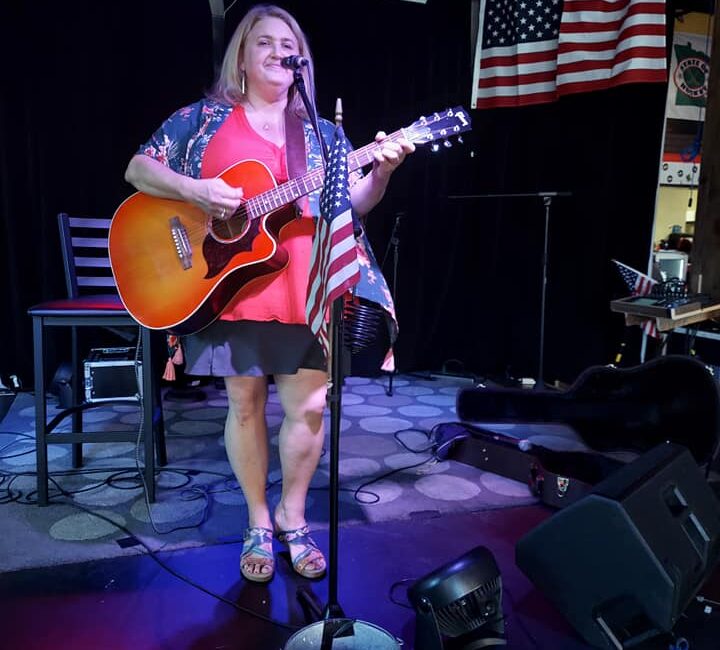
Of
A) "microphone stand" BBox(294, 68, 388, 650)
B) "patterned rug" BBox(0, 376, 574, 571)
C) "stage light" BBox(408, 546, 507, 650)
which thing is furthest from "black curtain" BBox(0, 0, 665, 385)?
"stage light" BBox(408, 546, 507, 650)

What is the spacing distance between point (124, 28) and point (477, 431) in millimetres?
2985

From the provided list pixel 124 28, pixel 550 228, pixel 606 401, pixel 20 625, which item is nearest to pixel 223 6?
pixel 124 28

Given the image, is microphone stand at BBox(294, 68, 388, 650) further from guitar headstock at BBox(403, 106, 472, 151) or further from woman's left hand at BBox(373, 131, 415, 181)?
guitar headstock at BBox(403, 106, 472, 151)

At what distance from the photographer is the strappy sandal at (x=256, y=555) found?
161 centimetres

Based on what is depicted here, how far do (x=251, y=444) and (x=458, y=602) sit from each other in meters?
0.71

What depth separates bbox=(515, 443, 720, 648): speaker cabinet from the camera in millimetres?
1267

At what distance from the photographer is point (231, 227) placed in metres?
1.56

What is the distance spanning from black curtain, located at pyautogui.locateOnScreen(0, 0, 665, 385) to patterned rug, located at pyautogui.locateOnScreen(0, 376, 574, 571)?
1.09 metres

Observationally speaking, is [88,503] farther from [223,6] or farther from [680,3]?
[680,3]

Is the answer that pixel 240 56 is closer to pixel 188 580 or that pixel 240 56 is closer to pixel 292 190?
pixel 292 190

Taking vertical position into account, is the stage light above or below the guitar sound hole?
below

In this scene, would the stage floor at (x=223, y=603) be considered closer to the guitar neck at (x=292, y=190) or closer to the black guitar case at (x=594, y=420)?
the black guitar case at (x=594, y=420)

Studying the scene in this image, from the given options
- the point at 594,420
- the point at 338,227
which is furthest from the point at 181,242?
the point at 594,420

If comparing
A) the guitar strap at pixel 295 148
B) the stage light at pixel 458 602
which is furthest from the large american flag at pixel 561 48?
the stage light at pixel 458 602
